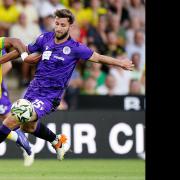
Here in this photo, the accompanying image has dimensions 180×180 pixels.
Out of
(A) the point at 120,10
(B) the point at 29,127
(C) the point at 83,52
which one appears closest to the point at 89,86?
(A) the point at 120,10

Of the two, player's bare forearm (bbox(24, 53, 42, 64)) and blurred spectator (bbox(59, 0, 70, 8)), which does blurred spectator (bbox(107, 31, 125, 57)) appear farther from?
player's bare forearm (bbox(24, 53, 42, 64))

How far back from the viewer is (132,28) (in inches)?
580

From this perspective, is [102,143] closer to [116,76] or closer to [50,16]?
[116,76]

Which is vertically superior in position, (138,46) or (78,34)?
(78,34)

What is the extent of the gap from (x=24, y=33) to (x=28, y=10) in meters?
0.47

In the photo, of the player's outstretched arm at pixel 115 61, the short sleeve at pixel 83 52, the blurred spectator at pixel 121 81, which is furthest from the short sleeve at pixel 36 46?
the blurred spectator at pixel 121 81

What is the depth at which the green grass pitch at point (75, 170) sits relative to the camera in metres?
8.64

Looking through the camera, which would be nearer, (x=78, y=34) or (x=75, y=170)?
(x=75, y=170)

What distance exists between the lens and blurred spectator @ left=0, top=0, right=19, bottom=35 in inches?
531

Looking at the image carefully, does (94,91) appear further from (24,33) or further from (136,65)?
(24,33)

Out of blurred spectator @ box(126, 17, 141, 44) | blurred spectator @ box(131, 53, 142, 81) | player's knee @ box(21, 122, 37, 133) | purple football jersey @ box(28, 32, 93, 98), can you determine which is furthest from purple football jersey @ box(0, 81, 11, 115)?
blurred spectator @ box(126, 17, 141, 44)

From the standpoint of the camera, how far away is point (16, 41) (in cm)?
856
